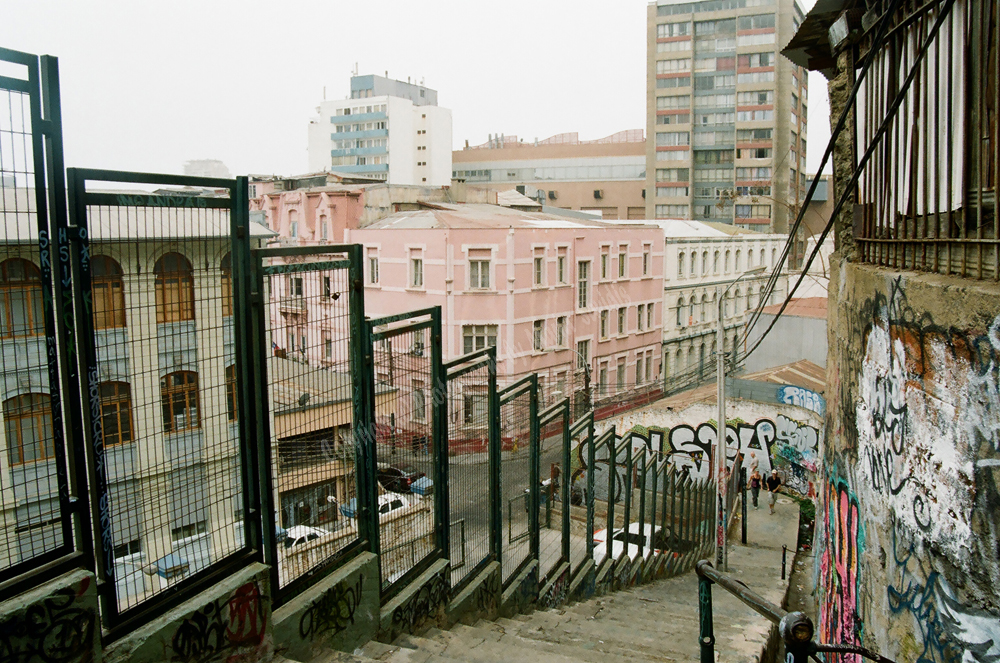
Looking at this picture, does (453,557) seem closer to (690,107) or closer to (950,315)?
(950,315)

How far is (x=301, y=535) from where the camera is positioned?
5.54 m

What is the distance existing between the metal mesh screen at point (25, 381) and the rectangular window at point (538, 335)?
1024 inches

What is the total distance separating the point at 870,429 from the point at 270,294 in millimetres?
3987

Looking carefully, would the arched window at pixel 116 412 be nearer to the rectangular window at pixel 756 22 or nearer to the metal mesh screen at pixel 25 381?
the metal mesh screen at pixel 25 381

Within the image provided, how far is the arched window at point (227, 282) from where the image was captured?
15.7 ft

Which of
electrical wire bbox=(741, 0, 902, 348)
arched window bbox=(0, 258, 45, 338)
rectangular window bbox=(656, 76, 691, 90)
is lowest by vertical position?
arched window bbox=(0, 258, 45, 338)

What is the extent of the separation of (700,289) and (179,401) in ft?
124

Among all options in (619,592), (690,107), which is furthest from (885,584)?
(690,107)

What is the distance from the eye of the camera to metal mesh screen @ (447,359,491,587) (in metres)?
7.81

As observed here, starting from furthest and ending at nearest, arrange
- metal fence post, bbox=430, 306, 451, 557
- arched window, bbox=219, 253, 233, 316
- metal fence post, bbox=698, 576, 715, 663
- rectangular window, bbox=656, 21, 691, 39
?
rectangular window, bbox=656, 21, 691, 39 < metal fence post, bbox=430, 306, 451, 557 < arched window, bbox=219, 253, 233, 316 < metal fence post, bbox=698, 576, 715, 663

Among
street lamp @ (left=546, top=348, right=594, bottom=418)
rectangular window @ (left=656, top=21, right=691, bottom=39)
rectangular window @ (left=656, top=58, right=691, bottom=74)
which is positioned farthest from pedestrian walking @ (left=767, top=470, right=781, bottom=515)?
rectangular window @ (left=656, top=21, right=691, bottom=39)

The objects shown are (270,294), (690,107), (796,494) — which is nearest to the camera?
(270,294)

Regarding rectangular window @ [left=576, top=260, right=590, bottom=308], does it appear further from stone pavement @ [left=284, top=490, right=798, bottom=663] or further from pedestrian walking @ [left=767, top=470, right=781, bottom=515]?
stone pavement @ [left=284, top=490, right=798, bottom=663]

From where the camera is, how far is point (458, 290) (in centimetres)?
2808
